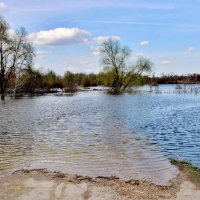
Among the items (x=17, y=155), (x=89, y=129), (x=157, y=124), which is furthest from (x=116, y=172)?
(x=157, y=124)

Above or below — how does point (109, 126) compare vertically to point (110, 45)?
below

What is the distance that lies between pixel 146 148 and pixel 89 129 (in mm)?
6164

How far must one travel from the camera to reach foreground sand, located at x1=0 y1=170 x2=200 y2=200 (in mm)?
7641

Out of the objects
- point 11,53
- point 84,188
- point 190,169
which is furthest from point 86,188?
point 11,53

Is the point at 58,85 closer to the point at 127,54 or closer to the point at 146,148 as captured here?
the point at 127,54

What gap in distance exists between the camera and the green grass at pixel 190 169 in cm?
931

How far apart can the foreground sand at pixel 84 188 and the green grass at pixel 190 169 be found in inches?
8.1

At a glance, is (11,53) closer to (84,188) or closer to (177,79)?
→ (84,188)

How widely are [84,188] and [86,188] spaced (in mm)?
45

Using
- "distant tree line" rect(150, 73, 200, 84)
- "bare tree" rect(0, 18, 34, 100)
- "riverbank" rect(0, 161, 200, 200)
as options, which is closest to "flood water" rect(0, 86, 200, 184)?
"riverbank" rect(0, 161, 200, 200)

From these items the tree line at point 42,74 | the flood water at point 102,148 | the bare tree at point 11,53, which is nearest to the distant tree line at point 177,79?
the tree line at point 42,74

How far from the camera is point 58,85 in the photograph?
107 meters

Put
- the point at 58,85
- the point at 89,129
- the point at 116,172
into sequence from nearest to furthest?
the point at 116,172
the point at 89,129
the point at 58,85

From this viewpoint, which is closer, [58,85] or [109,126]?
[109,126]
